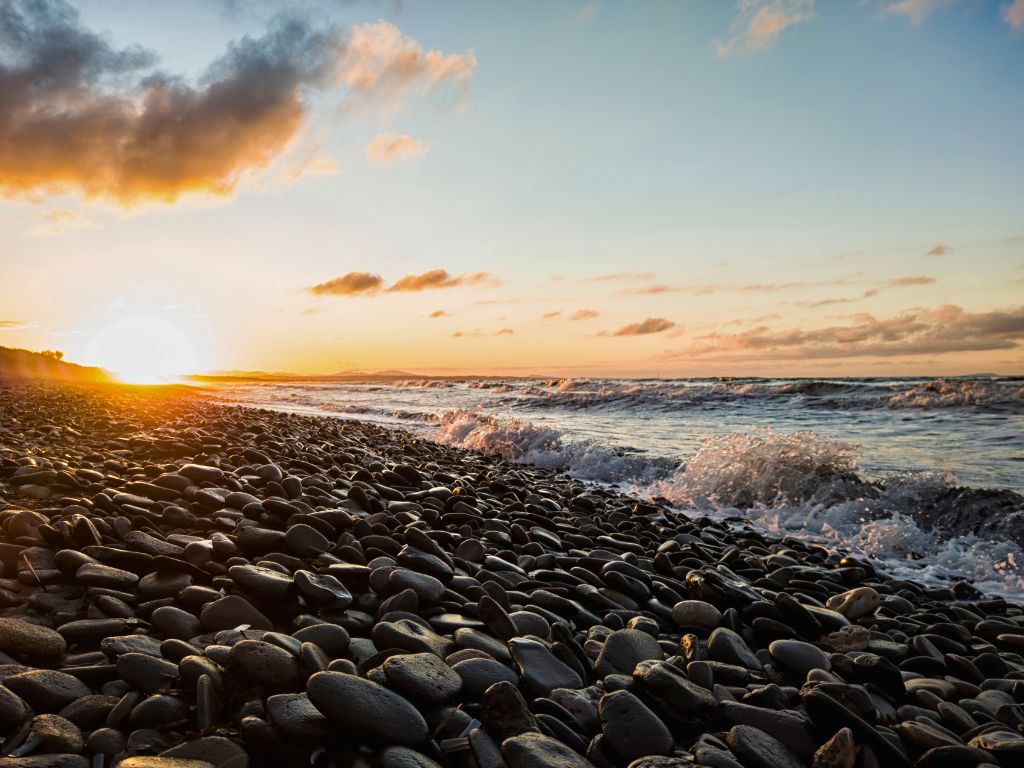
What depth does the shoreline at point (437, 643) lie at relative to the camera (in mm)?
1798

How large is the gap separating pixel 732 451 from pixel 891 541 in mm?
2851

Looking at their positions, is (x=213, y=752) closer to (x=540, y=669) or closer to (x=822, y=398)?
(x=540, y=669)

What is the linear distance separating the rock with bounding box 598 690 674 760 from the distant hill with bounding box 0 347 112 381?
40233 millimetres

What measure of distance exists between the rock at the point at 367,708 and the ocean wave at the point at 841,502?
5.31 metres

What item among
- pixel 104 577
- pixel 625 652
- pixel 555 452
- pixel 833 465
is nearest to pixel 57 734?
pixel 104 577

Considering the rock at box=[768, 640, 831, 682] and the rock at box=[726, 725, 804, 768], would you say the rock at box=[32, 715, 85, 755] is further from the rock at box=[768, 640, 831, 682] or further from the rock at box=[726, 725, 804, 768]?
the rock at box=[768, 640, 831, 682]

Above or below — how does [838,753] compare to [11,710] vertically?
below

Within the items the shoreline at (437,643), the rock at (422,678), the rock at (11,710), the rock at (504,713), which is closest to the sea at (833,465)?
the shoreline at (437,643)

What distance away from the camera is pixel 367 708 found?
1771 millimetres

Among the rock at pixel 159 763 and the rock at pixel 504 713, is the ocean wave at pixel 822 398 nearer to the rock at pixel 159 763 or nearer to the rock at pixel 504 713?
the rock at pixel 504 713

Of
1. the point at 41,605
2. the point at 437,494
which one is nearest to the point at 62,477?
the point at 41,605

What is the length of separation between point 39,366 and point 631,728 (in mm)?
52752

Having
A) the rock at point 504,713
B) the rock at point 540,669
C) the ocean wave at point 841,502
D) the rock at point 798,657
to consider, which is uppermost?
the rock at point 504,713

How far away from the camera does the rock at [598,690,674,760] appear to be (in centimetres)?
192
